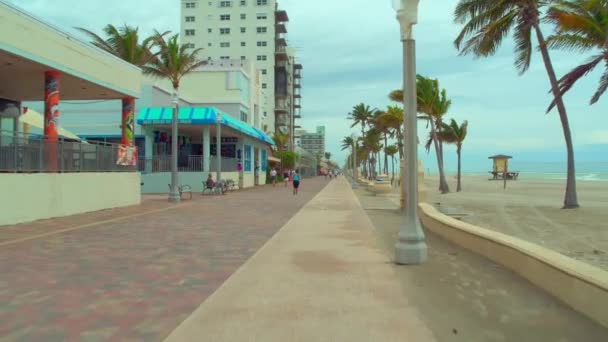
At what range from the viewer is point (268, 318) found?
4684 millimetres

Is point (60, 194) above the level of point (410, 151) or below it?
below

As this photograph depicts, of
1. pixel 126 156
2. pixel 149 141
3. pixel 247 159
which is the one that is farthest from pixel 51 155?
pixel 247 159

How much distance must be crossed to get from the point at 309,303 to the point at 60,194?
11365mm

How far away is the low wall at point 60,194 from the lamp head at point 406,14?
987cm

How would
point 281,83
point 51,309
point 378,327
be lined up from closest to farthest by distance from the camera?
point 378,327 → point 51,309 → point 281,83

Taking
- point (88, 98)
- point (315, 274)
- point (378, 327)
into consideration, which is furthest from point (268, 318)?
point (88, 98)

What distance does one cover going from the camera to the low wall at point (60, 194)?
1191 centimetres

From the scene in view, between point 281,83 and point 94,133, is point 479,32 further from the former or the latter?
point 281,83

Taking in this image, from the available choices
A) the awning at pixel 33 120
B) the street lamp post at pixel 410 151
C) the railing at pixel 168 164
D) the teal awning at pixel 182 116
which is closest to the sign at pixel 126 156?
the awning at pixel 33 120

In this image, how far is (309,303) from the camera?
5203 mm

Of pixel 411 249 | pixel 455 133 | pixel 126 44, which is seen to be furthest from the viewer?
pixel 455 133

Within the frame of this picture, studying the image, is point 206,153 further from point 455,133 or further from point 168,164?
point 455,133

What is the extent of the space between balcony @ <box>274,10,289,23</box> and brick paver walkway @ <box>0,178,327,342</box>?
270ft

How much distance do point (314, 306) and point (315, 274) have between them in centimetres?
154
